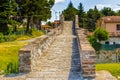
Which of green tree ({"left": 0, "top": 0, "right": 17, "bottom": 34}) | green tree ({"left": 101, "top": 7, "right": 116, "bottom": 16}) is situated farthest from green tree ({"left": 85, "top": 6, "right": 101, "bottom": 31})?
green tree ({"left": 0, "top": 0, "right": 17, "bottom": 34})

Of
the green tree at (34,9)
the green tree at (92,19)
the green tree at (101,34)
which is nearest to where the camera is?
the green tree at (34,9)

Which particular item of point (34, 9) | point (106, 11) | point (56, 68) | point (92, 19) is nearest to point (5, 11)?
point (34, 9)

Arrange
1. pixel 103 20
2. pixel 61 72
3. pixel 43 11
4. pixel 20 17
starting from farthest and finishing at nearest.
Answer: pixel 103 20 → pixel 43 11 → pixel 20 17 → pixel 61 72

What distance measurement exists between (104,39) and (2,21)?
62.4 feet

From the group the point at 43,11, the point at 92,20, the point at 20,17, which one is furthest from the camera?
the point at 92,20

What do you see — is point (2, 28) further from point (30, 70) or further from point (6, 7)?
point (30, 70)

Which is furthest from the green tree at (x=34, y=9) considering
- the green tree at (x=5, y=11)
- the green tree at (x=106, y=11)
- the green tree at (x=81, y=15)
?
the green tree at (x=106, y=11)

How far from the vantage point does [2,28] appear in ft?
159

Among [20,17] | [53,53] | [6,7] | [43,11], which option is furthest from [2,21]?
[53,53]

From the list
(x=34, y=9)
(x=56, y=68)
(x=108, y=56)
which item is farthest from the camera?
(x=34, y=9)

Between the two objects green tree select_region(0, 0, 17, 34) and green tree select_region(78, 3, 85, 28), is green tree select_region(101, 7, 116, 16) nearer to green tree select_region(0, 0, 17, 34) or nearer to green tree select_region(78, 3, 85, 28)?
green tree select_region(78, 3, 85, 28)

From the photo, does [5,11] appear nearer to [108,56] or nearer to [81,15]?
[108,56]

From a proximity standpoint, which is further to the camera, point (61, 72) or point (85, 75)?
point (61, 72)

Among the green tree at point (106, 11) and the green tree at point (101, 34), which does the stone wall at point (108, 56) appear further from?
the green tree at point (106, 11)
